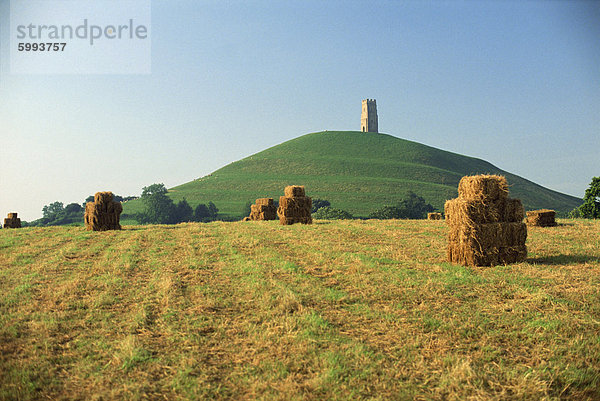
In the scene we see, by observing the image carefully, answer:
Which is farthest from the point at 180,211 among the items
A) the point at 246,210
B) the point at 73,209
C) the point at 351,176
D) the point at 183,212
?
the point at 351,176

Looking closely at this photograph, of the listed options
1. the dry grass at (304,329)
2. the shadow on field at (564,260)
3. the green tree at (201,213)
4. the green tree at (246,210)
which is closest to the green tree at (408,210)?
the green tree at (246,210)

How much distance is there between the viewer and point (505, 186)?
482 inches

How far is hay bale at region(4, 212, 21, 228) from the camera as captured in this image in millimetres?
31500

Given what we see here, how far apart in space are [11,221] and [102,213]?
14.6 meters

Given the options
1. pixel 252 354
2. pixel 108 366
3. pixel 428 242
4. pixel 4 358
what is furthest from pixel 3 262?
pixel 428 242

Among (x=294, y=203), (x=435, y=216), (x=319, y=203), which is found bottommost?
(x=435, y=216)

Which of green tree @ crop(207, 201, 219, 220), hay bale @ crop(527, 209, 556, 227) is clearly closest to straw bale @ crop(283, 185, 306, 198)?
hay bale @ crop(527, 209, 556, 227)

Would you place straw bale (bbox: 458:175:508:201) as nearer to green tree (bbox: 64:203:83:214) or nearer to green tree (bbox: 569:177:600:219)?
green tree (bbox: 569:177:600:219)

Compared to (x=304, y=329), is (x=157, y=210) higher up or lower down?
higher up

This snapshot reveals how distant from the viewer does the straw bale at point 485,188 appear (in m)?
12.0

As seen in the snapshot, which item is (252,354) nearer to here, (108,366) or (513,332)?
(108,366)

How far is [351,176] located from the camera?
11319cm

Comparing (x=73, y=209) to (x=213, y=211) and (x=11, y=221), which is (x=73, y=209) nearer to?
(x=213, y=211)

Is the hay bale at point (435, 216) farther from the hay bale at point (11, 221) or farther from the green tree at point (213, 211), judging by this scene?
the green tree at point (213, 211)
